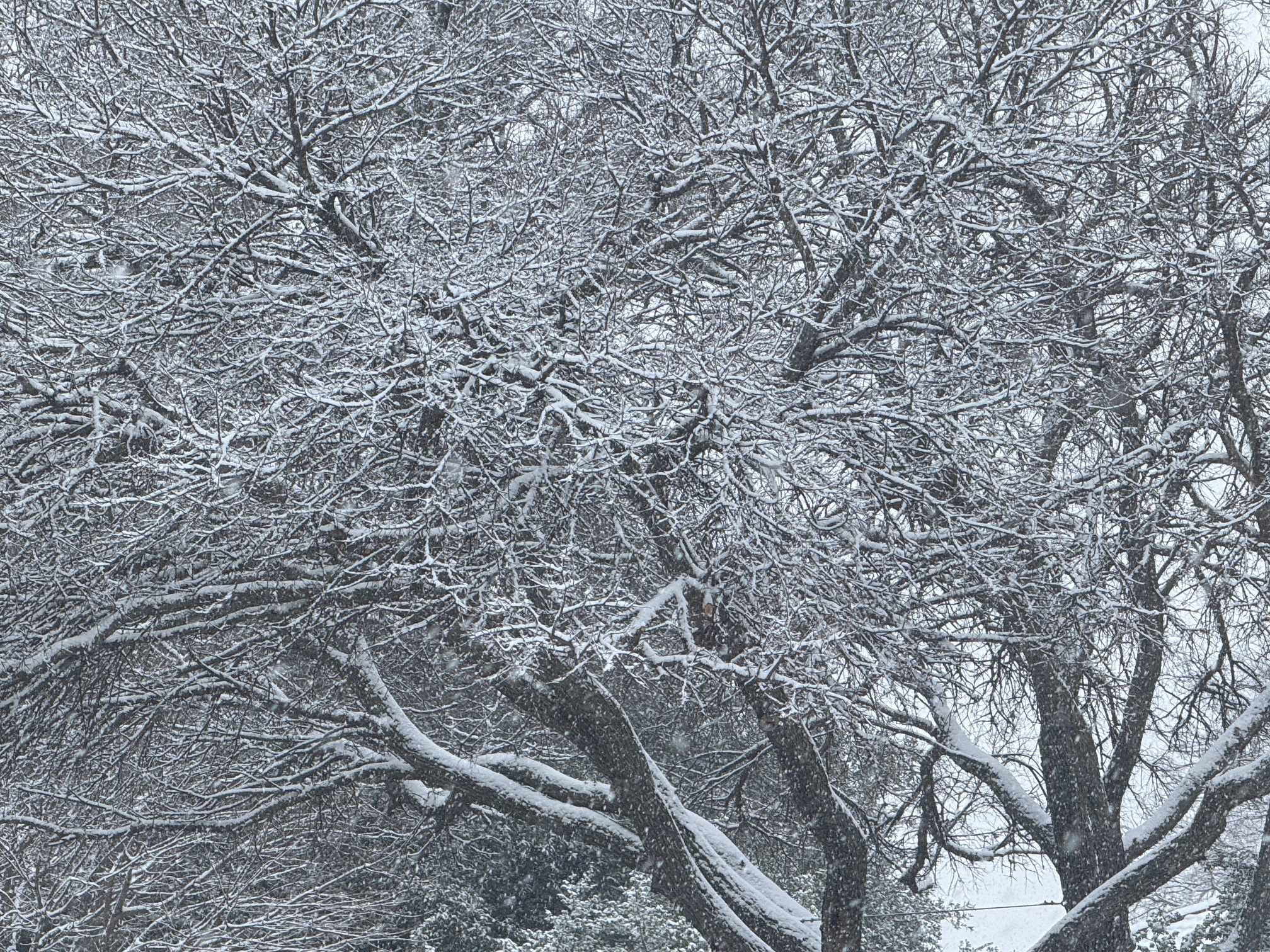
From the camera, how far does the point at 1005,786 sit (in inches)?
318

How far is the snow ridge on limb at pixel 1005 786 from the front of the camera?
7.91 m

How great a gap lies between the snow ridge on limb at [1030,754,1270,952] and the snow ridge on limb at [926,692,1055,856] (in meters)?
1.04

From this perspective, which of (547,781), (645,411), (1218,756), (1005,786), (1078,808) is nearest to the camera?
(645,411)

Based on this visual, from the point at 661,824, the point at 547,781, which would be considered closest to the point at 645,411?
the point at 661,824

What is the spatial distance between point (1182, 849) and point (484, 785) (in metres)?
3.84

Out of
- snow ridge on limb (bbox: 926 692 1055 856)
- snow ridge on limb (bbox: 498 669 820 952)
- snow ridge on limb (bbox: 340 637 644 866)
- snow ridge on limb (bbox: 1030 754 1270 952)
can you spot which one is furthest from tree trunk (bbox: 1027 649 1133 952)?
snow ridge on limb (bbox: 340 637 644 866)

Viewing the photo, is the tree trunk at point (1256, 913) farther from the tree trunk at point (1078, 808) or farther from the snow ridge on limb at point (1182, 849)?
the snow ridge on limb at point (1182, 849)

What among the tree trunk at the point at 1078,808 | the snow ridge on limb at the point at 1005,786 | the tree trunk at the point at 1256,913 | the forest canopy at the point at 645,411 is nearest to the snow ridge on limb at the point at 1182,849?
the forest canopy at the point at 645,411

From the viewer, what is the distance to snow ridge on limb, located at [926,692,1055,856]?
791 centimetres

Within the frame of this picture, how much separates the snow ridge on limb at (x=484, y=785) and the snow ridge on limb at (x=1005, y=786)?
226cm

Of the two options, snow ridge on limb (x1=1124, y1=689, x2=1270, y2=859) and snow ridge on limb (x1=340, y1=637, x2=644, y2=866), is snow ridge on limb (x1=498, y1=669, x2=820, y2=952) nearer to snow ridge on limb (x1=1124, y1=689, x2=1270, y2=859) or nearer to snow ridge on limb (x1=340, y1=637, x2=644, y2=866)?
snow ridge on limb (x1=340, y1=637, x2=644, y2=866)

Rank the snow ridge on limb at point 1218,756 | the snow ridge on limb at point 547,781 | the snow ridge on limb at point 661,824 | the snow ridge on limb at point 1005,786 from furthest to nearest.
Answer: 1. the snow ridge on limb at point 1005,786
2. the snow ridge on limb at point 1218,756
3. the snow ridge on limb at point 547,781
4. the snow ridge on limb at point 661,824

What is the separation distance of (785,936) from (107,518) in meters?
4.43

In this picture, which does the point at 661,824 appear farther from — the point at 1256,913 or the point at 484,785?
the point at 1256,913
